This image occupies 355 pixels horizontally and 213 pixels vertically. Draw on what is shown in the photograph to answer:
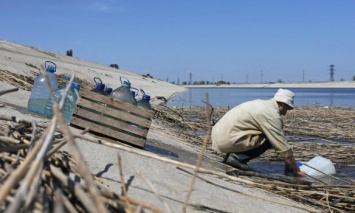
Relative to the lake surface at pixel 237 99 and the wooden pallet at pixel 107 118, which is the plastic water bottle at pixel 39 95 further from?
the lake surface at pixel 237 99

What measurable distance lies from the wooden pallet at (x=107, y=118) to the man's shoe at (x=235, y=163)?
170cm

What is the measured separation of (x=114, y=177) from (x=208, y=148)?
5.02 meters

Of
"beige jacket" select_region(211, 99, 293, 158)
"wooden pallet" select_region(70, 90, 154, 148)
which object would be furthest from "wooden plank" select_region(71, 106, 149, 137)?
"beige jacket" select_region(211, 99, 293, 158)

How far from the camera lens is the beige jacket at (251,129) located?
6051 millimetres

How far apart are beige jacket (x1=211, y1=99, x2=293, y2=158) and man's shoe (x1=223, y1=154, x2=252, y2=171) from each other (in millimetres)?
126

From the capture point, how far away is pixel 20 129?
3.34 metres

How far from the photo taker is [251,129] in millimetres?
6367

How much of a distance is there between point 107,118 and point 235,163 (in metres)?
2.12

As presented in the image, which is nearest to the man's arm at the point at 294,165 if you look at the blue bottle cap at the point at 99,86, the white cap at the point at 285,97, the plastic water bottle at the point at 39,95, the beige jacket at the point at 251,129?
the beige jacket at the point at 251,129

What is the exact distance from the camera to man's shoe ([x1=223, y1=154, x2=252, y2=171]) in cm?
636

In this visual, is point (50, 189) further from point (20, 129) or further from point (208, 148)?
point (208, 148)

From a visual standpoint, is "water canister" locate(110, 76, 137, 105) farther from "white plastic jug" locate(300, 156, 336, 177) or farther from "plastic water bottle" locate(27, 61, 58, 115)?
"white plastic jug" locate(300, 156, 336, 177)

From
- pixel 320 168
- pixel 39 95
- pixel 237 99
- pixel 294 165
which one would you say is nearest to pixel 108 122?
pixel 39 95

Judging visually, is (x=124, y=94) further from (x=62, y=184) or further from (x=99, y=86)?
(x=62, y=184)
